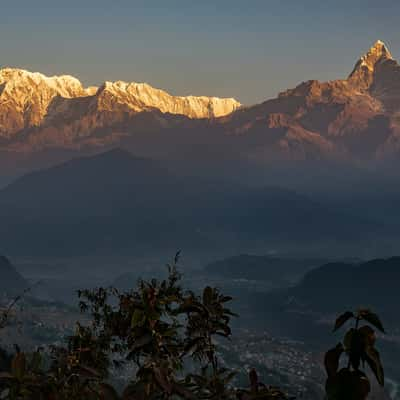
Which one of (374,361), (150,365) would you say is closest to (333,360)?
(374,361)

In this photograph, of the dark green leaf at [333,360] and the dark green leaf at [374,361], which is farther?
the dark green leaf at [333,360]

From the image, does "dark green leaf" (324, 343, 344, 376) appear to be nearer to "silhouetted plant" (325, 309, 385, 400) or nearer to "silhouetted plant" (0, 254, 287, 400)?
"silhouetted plant" (325, 309, 385, 400)

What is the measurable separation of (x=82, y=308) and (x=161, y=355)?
42.7 ft

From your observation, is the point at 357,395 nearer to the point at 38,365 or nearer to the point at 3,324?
the point at 38,365

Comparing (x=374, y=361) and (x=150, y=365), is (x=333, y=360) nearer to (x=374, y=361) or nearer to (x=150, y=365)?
(x=374, y=361)

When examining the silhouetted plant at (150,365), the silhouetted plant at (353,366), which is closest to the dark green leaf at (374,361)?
the silhouetted plant at (353,366)

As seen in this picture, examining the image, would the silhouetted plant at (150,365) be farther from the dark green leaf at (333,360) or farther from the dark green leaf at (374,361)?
the dark green leaf at (374,361)

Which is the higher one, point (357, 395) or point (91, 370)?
point (357, 395)

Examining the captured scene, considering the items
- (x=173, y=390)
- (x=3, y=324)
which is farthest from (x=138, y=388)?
(x=3, y=324)

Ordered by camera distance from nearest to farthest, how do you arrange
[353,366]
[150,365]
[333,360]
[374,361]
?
[374,361]
[353,366]
[333,360]
[150,365]

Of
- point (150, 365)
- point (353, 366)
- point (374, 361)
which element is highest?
point (374, 361)

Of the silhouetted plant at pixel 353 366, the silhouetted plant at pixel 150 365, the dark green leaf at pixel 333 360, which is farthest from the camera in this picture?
the silhouetted plant at pixel 150 365

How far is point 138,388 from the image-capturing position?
77.2 ft

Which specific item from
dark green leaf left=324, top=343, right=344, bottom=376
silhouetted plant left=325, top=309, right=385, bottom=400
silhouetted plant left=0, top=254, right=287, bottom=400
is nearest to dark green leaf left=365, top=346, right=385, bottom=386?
silhouetted plant left=325, top=309, right=385, bottom=400
